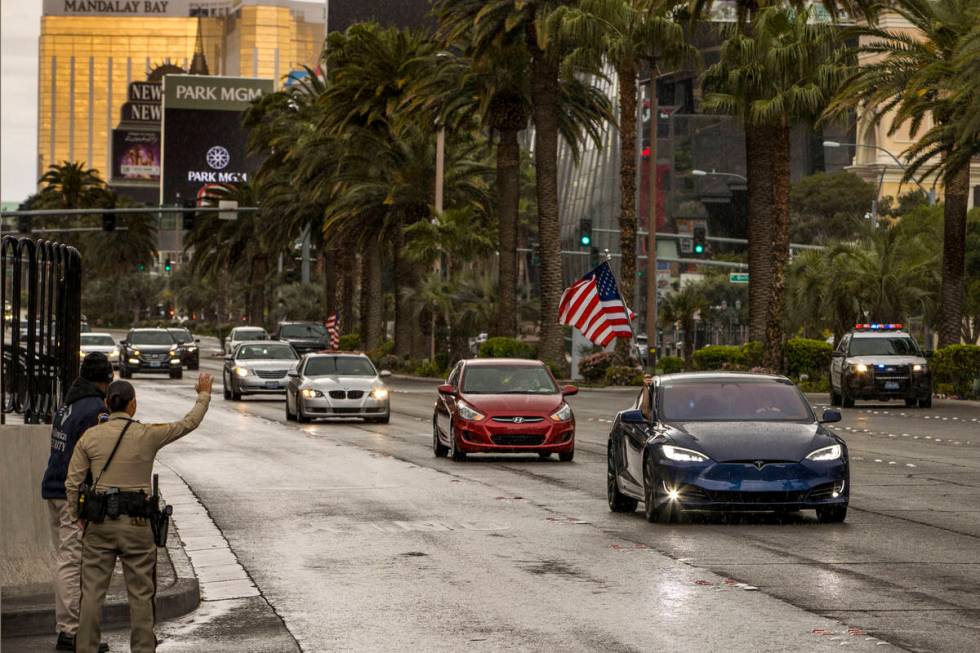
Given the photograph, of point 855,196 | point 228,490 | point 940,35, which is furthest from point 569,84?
point 855,196

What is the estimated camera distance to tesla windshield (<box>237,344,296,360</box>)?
47.5m

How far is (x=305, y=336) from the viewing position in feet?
244

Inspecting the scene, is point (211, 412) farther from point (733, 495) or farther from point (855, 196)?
point (855, 196)

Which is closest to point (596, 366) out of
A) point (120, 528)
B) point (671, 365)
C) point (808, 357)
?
point (671, 365)

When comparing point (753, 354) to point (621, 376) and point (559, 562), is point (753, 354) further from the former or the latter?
point (559, 562)

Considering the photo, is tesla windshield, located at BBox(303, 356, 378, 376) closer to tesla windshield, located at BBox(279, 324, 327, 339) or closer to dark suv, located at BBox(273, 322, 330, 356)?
dark suv, located at BBox(273, 322, 330, 356)

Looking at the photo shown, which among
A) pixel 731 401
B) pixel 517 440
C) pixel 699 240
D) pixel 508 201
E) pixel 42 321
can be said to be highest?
pixel 508 201

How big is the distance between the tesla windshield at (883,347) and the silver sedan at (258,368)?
46.6 feet

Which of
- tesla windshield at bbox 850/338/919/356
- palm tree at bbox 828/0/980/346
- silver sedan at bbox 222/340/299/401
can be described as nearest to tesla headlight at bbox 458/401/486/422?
silver sedan at bbox 222/340/299/401

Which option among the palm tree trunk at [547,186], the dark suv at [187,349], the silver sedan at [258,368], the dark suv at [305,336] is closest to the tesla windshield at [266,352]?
the silver sedan at [258,368]

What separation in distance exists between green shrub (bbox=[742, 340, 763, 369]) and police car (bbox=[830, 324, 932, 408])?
25.3ft

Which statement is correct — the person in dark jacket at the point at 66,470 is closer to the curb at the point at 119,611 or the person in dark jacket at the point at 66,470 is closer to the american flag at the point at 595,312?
the curb at the point at 119,611

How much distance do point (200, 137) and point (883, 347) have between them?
117m

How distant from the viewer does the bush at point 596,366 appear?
56188 millimetres
